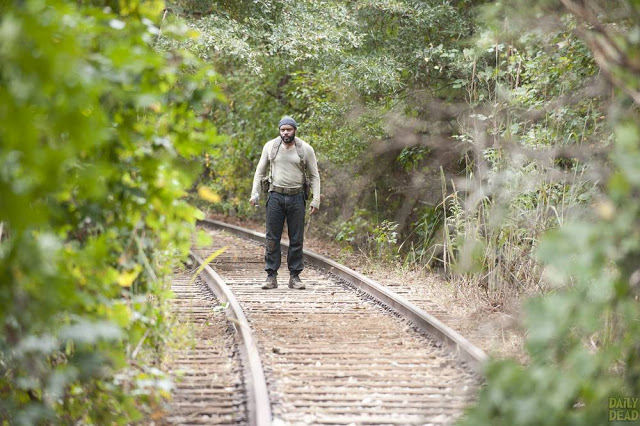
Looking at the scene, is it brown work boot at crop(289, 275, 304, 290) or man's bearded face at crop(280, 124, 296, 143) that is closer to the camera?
man's bearded face at crop(280, 124, 296, 143)

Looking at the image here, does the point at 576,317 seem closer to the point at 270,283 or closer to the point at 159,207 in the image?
the point at 159,207

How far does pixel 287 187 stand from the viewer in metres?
9.46

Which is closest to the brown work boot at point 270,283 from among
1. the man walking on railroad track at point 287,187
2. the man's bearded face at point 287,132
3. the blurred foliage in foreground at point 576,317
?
the man walking on railroad track at point 287,187

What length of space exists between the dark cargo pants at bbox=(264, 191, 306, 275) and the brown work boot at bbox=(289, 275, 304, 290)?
2.6 inches

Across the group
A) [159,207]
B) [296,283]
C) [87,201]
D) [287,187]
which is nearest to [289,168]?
[287,187]

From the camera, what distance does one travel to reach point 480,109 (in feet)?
36.8

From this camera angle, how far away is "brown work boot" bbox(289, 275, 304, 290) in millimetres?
9688

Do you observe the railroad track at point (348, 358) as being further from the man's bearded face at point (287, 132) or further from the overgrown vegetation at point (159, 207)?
the man's bearded face at point (287, 132)

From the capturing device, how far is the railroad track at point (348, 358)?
4.99m

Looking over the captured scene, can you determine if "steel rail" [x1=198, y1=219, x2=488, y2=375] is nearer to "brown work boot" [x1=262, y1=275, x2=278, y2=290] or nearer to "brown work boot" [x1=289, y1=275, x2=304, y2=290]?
"brown work boot" [x1=289, y1=275, x2=304, y2=290]

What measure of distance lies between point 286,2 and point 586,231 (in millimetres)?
10080

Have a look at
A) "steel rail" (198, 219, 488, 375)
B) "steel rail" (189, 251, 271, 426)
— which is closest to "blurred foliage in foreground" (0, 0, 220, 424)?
"steel rail" (189, 251, 271, 426)

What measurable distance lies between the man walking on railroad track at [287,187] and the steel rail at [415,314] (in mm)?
914

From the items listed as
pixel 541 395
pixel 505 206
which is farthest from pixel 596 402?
pixel 505 206
